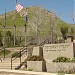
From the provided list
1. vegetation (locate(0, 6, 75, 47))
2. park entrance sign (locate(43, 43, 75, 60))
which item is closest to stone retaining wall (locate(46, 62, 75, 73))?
park entrance sign (locate(43, 43, 75, 60))

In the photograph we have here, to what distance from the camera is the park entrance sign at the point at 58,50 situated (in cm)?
2234

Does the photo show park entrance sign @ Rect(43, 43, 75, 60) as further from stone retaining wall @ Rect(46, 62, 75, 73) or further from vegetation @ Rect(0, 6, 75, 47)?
vegetation @ Rect(0, 6, 75, 47)

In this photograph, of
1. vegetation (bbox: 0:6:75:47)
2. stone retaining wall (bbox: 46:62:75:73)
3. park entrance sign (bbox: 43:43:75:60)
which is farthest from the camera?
vegetation (bbox: 0:6:75:47)

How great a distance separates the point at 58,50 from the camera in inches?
917

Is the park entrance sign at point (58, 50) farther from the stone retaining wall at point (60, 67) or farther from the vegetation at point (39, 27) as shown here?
the vegetation at point (39, 27)

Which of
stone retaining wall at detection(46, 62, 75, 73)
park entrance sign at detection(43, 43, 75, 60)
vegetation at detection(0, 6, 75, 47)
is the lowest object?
stone retaining wall at detection(46, 62, 75, 73)

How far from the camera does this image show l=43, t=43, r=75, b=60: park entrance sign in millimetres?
22344

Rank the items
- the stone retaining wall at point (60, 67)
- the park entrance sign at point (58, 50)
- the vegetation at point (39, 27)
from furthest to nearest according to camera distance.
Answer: the vegetation at point (39, 27) → the park entrance sign at point (58, 50) → the stone retaining wall at point (60, 67)

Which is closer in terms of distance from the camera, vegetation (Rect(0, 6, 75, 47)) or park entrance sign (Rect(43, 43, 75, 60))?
park entrance sign (Rect(43, 43, 75, 60))

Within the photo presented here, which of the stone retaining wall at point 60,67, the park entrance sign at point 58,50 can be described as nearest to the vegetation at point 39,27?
the park entrance sign at point 58,50

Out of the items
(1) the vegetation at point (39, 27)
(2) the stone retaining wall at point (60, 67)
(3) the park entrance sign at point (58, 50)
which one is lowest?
(2) the stone retaining wall at point (60, 67)

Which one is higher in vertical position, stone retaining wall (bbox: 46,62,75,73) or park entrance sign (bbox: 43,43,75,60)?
park entrance sign (bbox: 43,43,75,60)

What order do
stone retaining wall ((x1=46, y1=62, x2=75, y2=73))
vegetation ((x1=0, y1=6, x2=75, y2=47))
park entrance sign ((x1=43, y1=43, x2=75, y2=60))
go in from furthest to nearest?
vegetation ((x1=0, y1=6, x2=75, y2=47)) < park entrance sign ((x1=43, y1=43, x2=75, y2=60)) < stone retaining wall ((x1=46, y1=62, x2=75, y2=73))

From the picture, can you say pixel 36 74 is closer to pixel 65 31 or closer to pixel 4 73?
pixel 4 73
